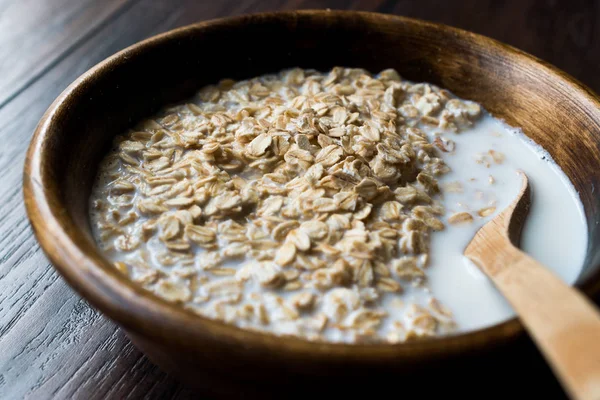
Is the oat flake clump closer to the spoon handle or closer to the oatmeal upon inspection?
the oatmeal

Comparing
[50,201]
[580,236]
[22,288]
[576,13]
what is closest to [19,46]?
[22,288]

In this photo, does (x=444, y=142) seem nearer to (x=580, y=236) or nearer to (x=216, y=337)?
(x=580, y=236)

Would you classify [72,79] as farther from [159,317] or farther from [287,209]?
[159,317]

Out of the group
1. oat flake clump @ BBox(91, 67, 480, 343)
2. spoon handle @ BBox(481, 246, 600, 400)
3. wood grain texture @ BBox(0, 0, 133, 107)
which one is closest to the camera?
spoon handle @ BBox(481, 246, 600, 400)

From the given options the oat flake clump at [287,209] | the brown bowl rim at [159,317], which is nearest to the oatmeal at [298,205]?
the oat flake clump at [287,209]

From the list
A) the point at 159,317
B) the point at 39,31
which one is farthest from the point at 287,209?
the point at 39,31

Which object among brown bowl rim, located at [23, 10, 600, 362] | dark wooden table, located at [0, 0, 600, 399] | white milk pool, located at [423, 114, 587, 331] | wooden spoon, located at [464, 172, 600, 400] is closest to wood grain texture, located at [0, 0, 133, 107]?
dark wooden table, located at [0, 0, 600, 399]

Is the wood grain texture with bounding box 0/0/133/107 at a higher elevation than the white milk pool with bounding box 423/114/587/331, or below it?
higher
